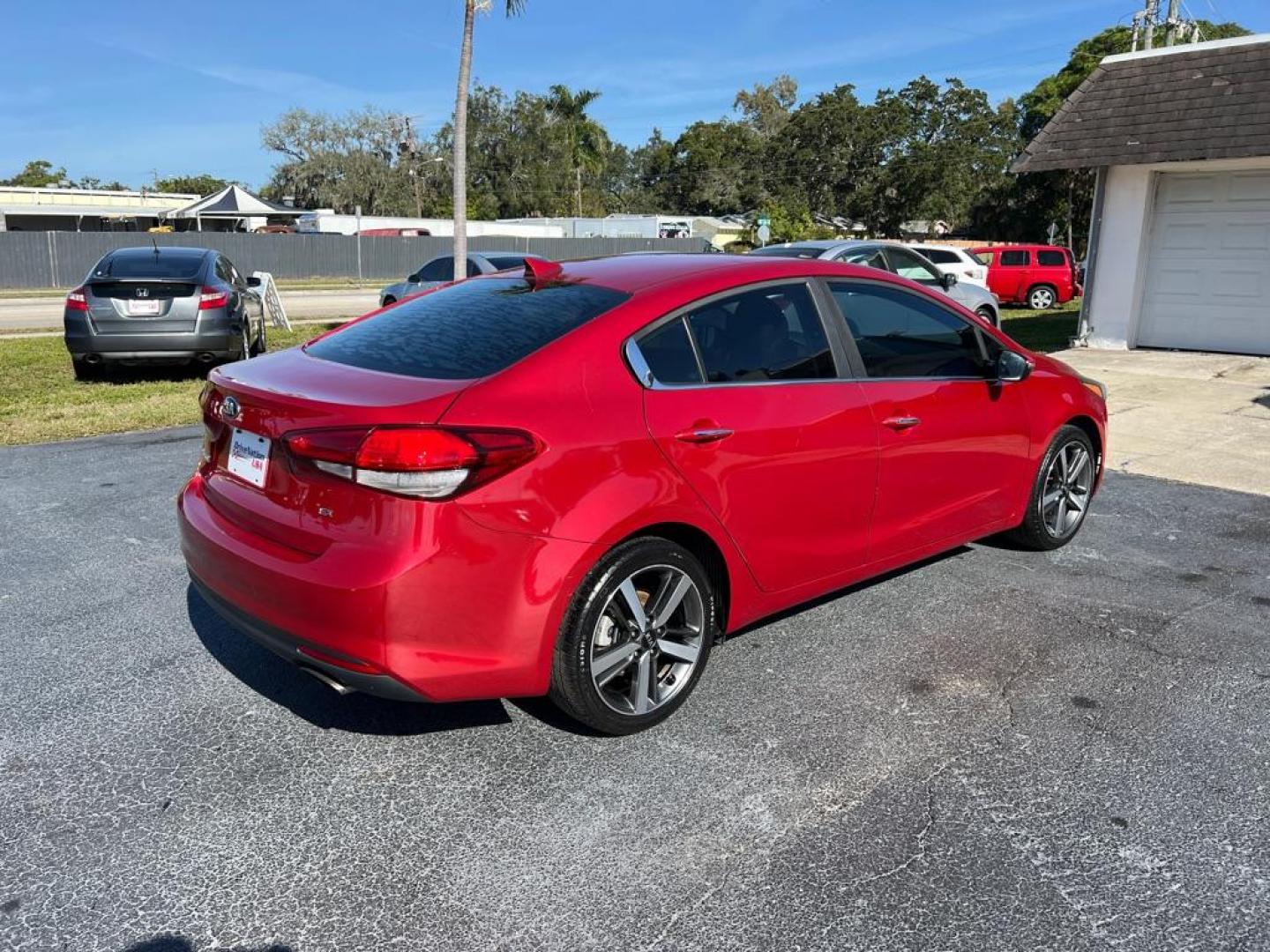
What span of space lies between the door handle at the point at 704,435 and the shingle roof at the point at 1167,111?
1234cm

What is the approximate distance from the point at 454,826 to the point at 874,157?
→ 235ft

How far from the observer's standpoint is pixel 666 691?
3.47m

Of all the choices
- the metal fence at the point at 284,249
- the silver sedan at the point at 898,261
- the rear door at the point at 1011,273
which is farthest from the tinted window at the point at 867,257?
the metal fence at the point at 284,249

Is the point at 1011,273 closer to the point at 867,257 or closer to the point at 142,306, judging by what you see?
the point at 867,257

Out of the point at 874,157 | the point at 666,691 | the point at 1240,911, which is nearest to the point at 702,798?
the point at 666,691

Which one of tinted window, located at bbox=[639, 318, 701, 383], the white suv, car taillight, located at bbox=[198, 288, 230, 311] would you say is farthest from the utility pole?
tinted window, located at bbox=[639, 318, 701, 383]

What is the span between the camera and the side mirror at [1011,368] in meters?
4.59

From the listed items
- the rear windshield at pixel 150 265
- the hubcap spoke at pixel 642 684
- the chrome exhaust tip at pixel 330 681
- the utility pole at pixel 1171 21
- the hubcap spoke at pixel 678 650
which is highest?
the utility pole at pixel 1171 21

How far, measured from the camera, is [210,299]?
414 inches

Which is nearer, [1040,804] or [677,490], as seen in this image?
[1040,804]

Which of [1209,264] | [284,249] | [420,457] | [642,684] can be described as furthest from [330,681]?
[284,249]

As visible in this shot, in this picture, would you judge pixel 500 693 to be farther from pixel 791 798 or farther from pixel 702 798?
pixel 791 798

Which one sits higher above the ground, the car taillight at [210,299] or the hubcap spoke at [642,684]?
the car taillight at [210,299]

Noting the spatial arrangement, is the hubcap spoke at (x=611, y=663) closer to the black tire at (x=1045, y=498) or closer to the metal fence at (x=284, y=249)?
the black tire at (x=1045, y=498)
